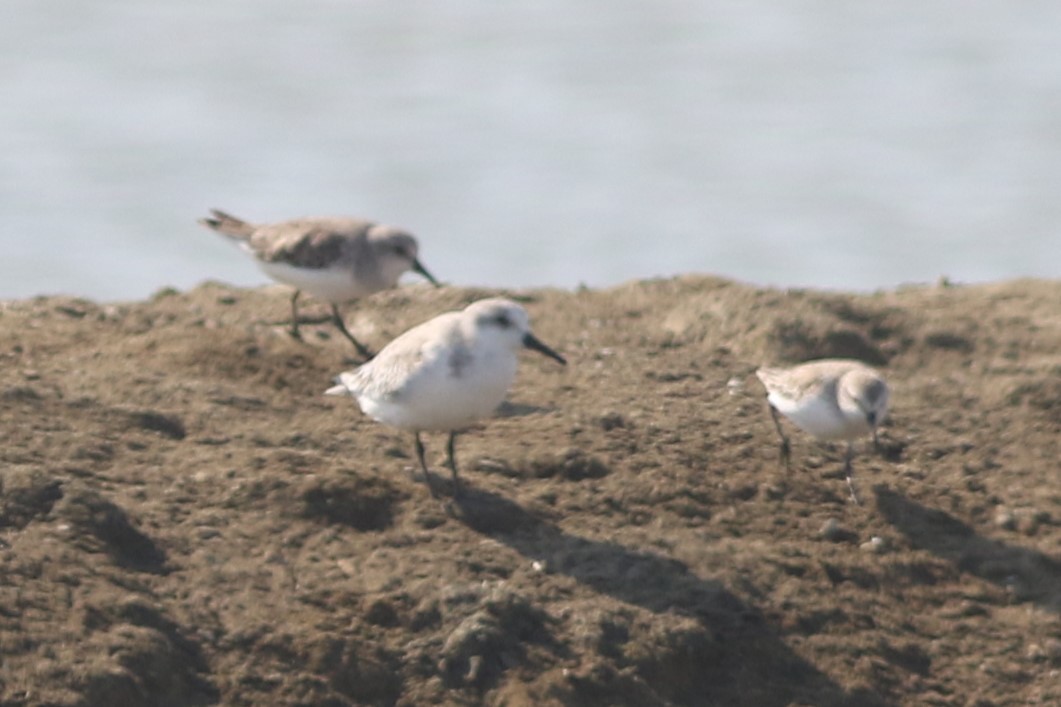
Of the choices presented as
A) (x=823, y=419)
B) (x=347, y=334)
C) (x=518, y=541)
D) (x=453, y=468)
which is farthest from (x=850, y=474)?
(x=347, y=334)

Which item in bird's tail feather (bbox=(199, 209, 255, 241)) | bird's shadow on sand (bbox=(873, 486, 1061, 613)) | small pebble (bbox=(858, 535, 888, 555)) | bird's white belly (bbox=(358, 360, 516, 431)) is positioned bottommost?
bird's white belly (bbox=(358, 360, 516, 431))

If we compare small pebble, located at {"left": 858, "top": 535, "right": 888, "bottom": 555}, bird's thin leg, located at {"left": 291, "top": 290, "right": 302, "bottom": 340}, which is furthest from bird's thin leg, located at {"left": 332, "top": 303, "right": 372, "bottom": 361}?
small pebble, located at {"left": 858, "top": 535, "right": 888, "bottom": 555}

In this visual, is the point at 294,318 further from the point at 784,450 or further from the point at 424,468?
the point at 784,450

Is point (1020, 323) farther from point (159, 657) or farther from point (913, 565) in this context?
point (159, 657)

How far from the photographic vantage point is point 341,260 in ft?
39.3

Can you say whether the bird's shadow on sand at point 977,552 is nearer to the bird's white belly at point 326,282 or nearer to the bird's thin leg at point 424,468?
the bird's thin leg at point 424,468

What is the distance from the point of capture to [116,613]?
8.48 m

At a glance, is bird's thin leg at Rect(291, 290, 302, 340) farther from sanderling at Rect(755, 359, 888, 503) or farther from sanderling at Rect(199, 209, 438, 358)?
sanderling at Rect(755, 359, 888, 503)

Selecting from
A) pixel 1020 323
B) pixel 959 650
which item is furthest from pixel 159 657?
pixel 1020 323

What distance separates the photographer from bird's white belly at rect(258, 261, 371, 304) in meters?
11.9

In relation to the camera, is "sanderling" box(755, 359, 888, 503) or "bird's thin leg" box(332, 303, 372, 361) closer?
"sanderling" box(755, 359, 888, 503)

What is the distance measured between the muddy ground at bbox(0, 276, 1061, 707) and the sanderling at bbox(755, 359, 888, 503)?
284 mm

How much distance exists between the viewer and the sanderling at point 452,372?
366 inches

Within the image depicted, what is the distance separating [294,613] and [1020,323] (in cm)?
583
